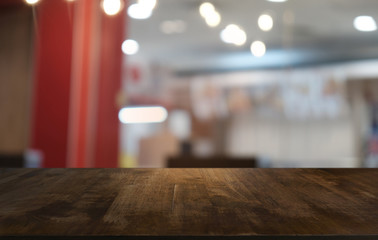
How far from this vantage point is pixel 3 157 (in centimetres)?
236

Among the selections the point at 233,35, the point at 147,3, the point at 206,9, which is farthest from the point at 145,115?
the point at 147,3

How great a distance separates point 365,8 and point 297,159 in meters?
→ 2.46

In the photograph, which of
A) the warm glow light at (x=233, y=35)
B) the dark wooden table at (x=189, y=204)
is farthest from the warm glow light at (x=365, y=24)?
the dark wooden table at (x=189, y=204)

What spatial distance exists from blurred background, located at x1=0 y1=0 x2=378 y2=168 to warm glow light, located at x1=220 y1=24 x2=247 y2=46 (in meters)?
0.02

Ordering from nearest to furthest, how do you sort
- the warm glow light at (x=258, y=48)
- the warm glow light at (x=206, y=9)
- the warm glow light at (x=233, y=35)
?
the warm glow light at (x=206, y=9) < the warm glow light at (x=233, y=35) < the warm glow light at (x=258, y=48)

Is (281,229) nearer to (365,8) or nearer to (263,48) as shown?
(365,8)

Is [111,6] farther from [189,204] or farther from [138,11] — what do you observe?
[189,204]

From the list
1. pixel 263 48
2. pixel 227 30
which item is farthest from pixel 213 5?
pixel 263 48

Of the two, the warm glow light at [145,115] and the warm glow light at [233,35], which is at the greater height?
the warm glow light at [233,35]

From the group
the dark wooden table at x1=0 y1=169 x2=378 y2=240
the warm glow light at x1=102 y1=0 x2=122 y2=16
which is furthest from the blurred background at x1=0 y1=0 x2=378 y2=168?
the dark wooden table at x1=0 y1=169 x2=378 y2=240

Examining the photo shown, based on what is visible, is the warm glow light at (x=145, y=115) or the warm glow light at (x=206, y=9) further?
the warm glow light at (x=145, y=115)

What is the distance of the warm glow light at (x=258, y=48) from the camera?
5.99 metres

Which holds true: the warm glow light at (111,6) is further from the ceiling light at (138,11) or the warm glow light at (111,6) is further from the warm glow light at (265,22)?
the warm glow light at (265,22)

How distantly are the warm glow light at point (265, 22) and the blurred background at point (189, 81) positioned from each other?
1.0 inches
